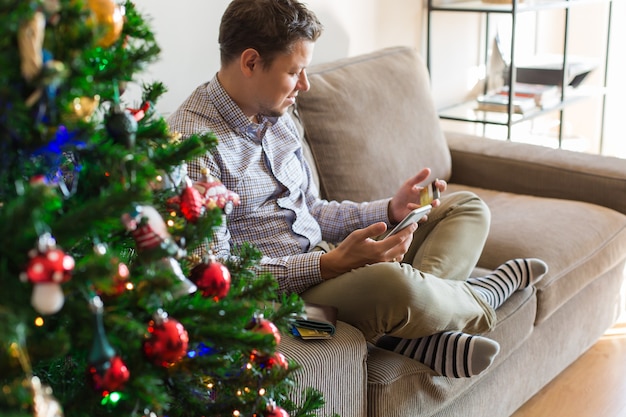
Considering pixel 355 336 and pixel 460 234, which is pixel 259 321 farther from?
pixel 460 234

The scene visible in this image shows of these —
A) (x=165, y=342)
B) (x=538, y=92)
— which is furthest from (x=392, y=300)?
(x=538, y=92)

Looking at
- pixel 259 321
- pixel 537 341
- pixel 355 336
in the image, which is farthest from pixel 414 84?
pixel 259 321

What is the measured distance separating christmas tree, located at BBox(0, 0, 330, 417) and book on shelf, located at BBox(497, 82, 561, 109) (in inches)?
95.7

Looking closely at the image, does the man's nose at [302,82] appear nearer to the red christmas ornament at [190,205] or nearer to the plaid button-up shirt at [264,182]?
the plaid button-up shirt at [264,182]

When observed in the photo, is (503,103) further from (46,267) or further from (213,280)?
(46,267)

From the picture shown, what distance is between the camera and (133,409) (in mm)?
926

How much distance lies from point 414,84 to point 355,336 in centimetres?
124

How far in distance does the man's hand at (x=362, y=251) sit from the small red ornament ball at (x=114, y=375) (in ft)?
2.78

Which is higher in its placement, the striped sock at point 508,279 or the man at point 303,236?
the man at point 303,236

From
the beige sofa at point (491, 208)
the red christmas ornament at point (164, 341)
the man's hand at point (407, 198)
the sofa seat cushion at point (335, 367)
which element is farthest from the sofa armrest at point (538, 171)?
the red christmas ornament at point (164, 341)

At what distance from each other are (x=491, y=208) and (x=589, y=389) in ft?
1.95

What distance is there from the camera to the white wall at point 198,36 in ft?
7.05

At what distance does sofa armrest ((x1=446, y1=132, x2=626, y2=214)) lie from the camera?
2502 mm

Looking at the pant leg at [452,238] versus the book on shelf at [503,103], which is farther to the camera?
the book on shelf at [503,103]
